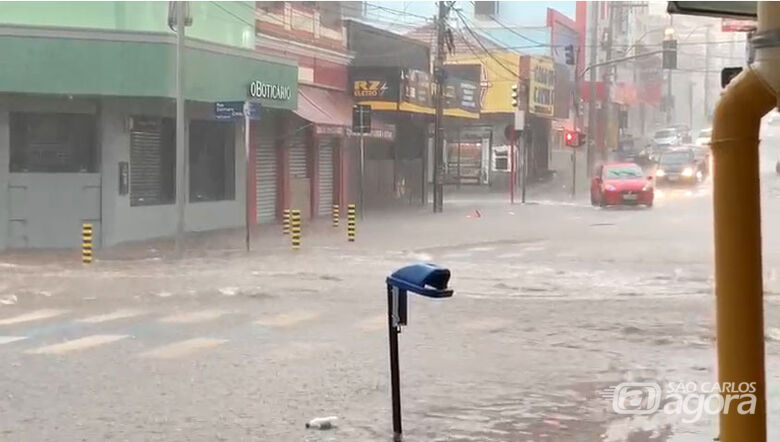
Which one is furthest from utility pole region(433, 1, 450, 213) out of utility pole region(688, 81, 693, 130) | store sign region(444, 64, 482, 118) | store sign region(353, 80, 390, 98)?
utility pole region(688, 81, 693, 130)

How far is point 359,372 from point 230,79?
17741mm

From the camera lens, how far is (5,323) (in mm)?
13375

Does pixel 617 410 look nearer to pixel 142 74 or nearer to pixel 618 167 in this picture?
pixel 142 74

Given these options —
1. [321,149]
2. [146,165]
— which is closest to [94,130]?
[146,165]

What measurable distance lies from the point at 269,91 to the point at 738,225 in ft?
80.6

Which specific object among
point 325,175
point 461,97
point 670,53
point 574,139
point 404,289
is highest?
point 670,53

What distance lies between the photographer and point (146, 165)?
26.3 metres

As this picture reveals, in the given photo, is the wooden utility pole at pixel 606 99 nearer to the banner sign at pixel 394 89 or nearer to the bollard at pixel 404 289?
the banner sign at pixel 394 89

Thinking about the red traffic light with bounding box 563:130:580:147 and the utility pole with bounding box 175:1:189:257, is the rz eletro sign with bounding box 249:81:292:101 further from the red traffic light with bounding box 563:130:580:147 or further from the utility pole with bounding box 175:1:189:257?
the red traffic light with bounding box 563:130:580:147

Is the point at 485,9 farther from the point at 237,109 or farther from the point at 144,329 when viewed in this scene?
the point at 144,329

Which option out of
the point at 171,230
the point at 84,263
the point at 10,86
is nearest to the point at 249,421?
the point at 84,263

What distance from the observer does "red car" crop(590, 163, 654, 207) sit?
39.9 meters

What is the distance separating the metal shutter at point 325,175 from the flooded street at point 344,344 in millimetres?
12654

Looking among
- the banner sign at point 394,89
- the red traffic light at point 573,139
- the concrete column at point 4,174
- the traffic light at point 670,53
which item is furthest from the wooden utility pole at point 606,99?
the concrete column at point 4,174
